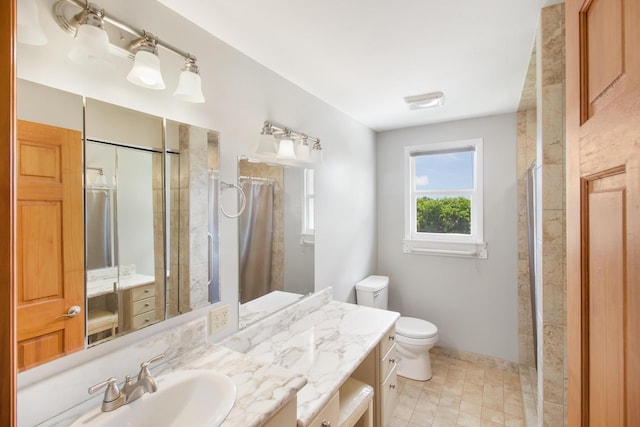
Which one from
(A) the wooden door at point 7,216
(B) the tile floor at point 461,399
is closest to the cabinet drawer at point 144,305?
(A) the wooden door at point 7,216

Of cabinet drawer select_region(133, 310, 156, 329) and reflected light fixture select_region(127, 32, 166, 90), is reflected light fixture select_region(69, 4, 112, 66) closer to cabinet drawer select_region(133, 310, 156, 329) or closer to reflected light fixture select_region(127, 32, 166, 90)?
reflected light fixture select_region(127, 32, 166, 90)

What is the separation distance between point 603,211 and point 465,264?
257cm

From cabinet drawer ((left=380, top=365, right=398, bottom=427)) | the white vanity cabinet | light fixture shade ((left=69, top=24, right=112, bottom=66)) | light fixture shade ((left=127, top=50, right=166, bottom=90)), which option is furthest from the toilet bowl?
light fixture shade ((left=69, top=24, right=112, bottom=66))

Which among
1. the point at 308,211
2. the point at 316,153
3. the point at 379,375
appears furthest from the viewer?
the point at 308,211

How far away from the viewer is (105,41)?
37.4 inches

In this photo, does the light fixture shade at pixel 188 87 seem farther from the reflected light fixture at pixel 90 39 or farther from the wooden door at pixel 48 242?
the wooden door at pixel 48 242

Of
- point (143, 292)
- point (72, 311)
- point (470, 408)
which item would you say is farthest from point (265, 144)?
point (470, 408)

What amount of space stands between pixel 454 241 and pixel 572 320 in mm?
2373

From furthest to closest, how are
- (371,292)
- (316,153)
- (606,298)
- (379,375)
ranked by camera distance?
(371,292)
(316,153)
(379,375)
(606,298)

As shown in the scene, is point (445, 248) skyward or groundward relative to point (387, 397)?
skyward

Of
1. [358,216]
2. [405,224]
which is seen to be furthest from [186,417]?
[405,224]

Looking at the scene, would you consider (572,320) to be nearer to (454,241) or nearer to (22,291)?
(22,291)

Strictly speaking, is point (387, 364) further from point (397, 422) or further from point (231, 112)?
point (231, 112)

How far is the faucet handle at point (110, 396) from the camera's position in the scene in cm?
90
